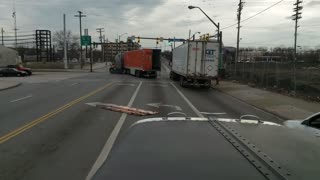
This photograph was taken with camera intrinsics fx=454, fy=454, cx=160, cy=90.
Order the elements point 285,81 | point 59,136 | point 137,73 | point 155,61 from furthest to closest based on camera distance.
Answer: point 137,73 < point 155,61 < point 285,81 < point 59,136

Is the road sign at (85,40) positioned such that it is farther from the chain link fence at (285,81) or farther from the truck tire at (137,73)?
the chain link fence at (285,81)

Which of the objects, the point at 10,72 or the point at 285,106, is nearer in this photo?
the point at 285,106

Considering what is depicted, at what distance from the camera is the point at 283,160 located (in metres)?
2.63

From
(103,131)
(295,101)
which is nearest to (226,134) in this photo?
(103,131)

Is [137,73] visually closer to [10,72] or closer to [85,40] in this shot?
[10,72]

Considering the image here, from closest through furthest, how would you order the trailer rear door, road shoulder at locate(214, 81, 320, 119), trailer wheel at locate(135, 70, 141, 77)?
road shoulder at locate(214, 81, 320, 119)
the trailer rear door
trailer wheel at locate(135, 70, 141, 77)

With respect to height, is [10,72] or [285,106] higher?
[285,106]

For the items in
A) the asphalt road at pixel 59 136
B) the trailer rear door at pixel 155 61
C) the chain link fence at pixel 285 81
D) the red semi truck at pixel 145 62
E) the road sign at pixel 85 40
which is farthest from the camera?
the road sign at pixel 85 40

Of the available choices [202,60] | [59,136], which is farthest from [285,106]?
[202,60]

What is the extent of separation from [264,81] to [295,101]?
13977mm

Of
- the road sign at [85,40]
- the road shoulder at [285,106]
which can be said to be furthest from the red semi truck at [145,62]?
the road sign at [85,40]

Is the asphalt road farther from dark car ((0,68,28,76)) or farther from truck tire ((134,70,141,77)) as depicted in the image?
dark car ((0,68,28,76))

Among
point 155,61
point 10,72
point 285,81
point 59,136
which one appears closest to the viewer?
point 59,136

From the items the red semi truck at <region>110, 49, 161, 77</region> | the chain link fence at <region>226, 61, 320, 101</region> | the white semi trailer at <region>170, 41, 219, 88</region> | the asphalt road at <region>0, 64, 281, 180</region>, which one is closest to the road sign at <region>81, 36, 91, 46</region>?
the red semi truck at <region>110, 49, 161, 77</region>
